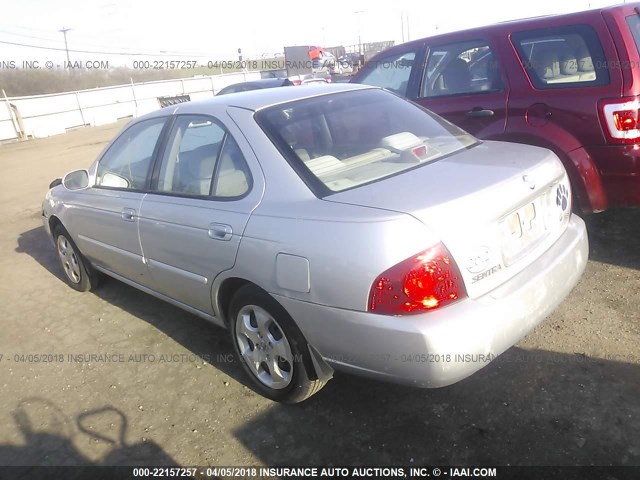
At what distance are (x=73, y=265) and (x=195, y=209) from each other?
2444mm

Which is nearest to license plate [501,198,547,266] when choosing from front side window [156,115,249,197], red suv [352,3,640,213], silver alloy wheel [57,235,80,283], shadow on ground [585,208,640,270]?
front side window [156,115,249,197]

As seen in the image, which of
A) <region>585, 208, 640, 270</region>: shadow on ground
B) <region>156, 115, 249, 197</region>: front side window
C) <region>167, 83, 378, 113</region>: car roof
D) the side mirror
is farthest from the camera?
the side mirror

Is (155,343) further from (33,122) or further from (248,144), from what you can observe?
(33,122)

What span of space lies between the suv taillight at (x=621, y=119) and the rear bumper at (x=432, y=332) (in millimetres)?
1804

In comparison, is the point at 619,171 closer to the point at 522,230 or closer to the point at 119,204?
the point at 522,230

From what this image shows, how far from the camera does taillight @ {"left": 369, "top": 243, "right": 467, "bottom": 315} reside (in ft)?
6.75

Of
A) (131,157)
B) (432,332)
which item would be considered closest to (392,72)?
(131,157)

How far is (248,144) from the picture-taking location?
8.95ft

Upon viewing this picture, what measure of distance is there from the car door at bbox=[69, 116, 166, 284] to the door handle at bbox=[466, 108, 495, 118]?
2584 mm

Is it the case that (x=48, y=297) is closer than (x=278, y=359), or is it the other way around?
(x=278, y=359)

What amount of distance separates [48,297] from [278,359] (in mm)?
3081

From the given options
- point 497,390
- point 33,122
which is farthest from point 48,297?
point 33,122

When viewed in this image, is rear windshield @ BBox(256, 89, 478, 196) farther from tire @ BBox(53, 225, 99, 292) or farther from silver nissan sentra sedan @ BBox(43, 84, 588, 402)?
tire @ BBox(53, 225, 99, 292)

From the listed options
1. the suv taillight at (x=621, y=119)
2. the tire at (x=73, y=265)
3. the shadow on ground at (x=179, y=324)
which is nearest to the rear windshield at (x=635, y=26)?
the suv taillight at (x=621, y=119)
